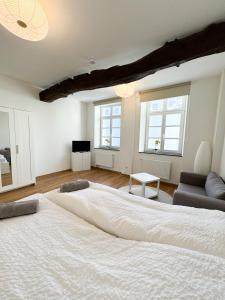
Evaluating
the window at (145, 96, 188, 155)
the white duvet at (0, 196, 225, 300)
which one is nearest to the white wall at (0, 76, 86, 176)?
the window at (145, 96, 188, 155)

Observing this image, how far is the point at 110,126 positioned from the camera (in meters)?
4.98

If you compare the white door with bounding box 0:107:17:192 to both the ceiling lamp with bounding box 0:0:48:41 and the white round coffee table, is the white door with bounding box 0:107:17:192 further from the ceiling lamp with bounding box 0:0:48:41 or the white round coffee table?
the white round coffee table

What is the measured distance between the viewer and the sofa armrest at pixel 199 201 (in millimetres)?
1633

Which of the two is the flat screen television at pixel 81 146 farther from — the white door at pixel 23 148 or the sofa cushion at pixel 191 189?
the sofa cushion at pixel 191 189

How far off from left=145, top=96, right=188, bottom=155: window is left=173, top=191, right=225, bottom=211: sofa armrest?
6.68 feet

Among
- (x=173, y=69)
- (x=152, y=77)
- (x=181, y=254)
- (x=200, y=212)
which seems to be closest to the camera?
(x=181, y=254)

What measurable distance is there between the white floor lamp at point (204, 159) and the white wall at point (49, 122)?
3698 mm

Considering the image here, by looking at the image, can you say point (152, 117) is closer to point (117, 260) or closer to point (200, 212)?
point (200, 212)

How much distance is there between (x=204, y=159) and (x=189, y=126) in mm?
826

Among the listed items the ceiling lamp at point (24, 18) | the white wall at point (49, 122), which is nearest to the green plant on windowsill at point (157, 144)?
the white wall at point (49, 122)

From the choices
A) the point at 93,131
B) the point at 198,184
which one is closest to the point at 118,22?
the point at 198,184

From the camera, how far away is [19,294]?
58 cm

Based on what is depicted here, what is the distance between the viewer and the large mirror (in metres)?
2.90

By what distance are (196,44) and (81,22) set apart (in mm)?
1262
